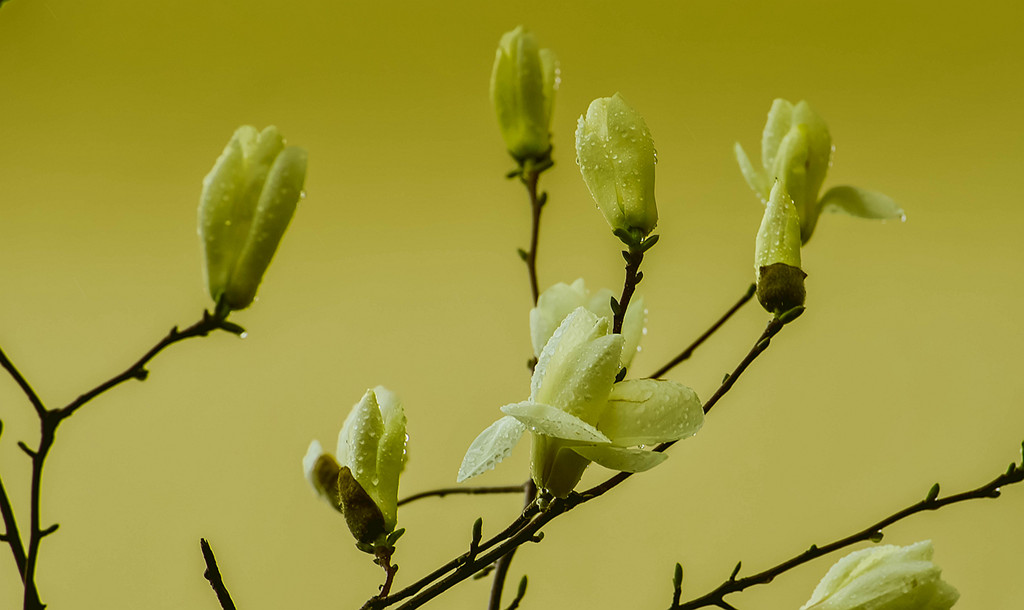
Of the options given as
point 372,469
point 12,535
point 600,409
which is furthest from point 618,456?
point 12,535

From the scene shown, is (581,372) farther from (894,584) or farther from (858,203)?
(858,203)

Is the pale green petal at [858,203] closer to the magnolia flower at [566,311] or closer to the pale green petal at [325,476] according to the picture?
the magnolia flower at [566,311]

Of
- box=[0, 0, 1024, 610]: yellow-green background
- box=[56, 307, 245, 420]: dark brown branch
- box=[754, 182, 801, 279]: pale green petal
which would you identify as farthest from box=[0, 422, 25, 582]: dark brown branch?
box=[0, 0, 1024, 610]: yellow-green background

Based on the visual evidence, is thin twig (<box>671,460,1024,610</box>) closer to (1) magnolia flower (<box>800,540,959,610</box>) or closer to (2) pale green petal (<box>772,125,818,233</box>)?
(1) magnolia flower (<box>800,540,959,610</box>)

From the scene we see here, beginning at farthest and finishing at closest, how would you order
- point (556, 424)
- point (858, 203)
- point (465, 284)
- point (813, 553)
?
point (465, 284) → point (858, 203) → point (813, 553) → point (556, 424)

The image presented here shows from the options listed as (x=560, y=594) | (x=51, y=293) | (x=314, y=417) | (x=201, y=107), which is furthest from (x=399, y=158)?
(x=560, y=594)
